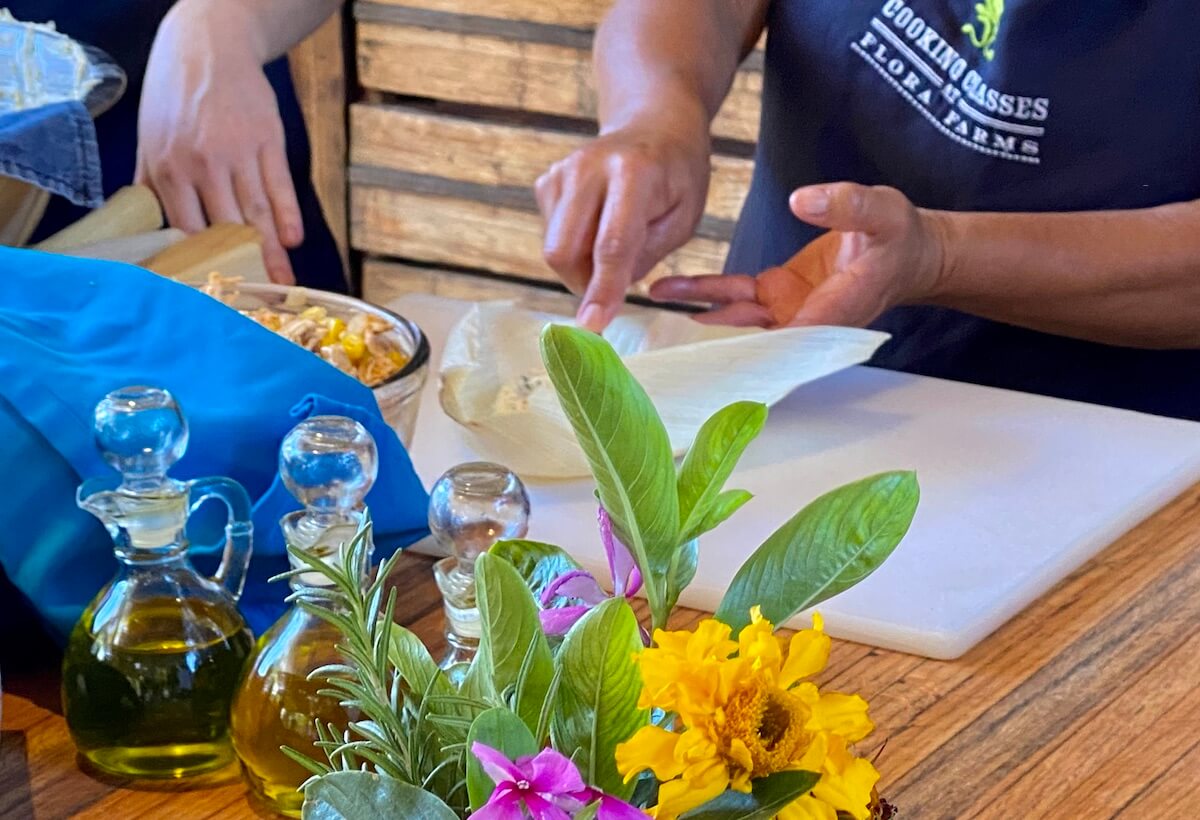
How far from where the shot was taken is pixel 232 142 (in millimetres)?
1258

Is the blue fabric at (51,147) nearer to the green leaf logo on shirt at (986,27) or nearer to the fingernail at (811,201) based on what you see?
the fingernail at (811,201)

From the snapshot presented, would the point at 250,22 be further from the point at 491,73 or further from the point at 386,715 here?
the point at 491,73

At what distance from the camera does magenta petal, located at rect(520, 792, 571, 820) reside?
325 mm

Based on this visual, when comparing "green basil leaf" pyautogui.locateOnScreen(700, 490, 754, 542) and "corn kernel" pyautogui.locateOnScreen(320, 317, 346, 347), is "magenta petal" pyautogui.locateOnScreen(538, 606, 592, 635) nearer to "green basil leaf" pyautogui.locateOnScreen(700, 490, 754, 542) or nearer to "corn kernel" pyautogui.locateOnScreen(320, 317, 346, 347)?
"green basil leaf" pyautogui.locateOnScreen(700, 490, 754, 542)

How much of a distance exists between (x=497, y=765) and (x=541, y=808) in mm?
15

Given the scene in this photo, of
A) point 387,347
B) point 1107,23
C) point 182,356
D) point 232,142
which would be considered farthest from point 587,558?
point 1107,23

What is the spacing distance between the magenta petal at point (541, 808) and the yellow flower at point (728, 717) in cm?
2

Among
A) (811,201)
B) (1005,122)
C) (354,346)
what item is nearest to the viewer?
(354,346)

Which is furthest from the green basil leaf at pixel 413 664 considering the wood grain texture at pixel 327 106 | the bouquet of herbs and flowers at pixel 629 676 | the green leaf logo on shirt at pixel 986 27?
the wood grain texture at pixel 327 106

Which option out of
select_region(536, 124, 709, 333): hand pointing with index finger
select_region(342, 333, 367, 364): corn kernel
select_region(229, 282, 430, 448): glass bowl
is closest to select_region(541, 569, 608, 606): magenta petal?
select_region(229, 282, 430, 448): glass bowl

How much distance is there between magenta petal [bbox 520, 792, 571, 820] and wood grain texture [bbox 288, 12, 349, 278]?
2432 mm

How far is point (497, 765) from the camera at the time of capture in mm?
320

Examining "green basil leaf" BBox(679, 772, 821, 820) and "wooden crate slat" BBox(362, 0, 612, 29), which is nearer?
"green basil leaf" BBox(679, 772, 821, 820)

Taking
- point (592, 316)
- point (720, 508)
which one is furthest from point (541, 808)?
point (592, 316)
